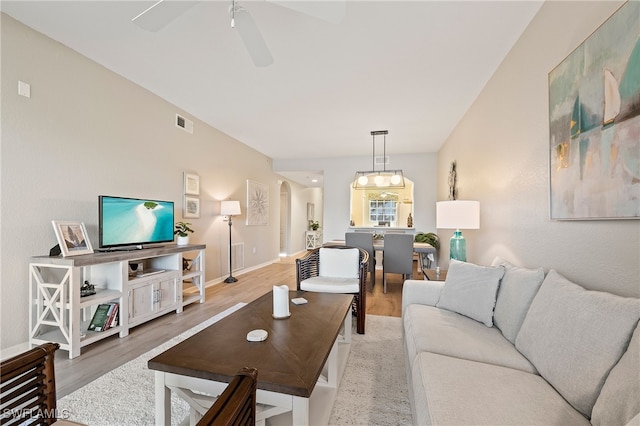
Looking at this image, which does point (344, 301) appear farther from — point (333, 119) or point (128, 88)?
point (128, 88)

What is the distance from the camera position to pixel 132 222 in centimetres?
291

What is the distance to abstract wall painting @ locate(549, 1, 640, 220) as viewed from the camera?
1136mm

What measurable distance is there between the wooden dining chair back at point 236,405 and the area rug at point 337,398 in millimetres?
1079

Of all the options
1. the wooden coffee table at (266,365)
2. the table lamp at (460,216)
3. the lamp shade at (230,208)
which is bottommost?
the wooden coffee table at (266,365)

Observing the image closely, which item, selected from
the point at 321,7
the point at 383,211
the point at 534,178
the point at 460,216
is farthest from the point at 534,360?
the point at 383,211

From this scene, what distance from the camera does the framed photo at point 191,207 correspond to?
397cm

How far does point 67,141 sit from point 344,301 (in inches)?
114

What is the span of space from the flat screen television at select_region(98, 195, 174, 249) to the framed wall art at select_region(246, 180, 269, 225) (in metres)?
2.41

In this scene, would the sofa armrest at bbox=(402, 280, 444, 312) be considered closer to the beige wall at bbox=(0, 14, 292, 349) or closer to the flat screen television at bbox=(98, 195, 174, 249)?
the flat screen television at bbox=(98, 195, 174, 249)

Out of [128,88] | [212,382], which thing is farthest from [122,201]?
[212,382]

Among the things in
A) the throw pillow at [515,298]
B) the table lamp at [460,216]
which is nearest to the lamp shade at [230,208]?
the table lamp at [460,216]

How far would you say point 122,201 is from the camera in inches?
110

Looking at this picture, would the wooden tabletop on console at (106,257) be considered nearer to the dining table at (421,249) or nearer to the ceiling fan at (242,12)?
the ceiling fan at (242,12)

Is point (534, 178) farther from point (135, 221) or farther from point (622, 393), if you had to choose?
point (135, 221)
